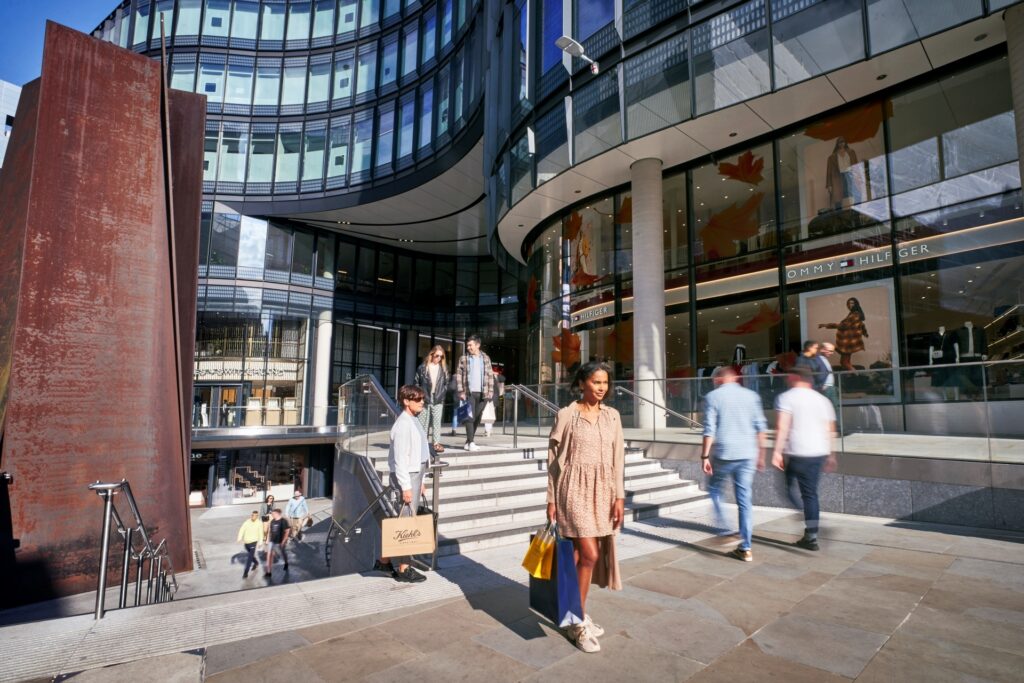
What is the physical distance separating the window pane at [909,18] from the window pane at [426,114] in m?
18.3

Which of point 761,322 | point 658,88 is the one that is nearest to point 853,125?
point 658,88

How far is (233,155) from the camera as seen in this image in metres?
28.8

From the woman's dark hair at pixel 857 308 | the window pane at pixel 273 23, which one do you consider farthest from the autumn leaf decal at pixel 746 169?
the window pane at pixel 273 23

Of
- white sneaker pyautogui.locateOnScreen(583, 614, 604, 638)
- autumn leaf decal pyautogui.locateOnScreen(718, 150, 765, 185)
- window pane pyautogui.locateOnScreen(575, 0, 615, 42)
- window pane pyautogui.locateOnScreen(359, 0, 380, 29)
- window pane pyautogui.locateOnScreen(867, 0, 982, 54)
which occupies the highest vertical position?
window pane pyautogui.locateOnScreen(359, 0, 380, 29)

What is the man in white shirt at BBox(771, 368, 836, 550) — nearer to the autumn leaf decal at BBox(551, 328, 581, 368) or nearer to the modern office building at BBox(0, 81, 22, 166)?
the autumn leaf decal at BBox(551, 328, 581, 368)

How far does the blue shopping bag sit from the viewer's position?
11.7ft

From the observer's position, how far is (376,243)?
3338 centimetres

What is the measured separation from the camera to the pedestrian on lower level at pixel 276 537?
44.4 ft

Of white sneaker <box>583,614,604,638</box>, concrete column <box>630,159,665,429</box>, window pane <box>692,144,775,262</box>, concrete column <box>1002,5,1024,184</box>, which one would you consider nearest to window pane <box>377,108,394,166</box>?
concrete column <box>630,159,665,429</box>

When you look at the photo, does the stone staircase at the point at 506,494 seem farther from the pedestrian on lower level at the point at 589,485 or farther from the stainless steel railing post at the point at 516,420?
the pedestrian on lower level at the point at 589,485


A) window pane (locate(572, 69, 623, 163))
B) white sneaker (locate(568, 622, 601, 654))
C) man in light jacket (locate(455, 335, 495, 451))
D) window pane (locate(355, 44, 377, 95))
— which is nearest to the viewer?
white sneaker (locate(568, 622, 601, 654))

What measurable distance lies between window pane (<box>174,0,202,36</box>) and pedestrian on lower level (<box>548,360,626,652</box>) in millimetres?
34758

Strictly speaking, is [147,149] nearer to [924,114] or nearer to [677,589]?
[677,589]

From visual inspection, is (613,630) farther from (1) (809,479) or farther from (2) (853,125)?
(2) (853,125)
